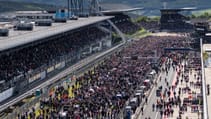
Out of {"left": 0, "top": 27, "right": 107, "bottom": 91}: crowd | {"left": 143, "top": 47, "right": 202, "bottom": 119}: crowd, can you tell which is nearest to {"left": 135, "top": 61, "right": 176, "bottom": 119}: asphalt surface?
{"left": 143, "top": 47, "right": 202, "bottom": 119}: crowd

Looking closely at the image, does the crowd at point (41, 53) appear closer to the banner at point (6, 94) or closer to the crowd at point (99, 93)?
the banner at point (6, 94)

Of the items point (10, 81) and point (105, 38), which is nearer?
point (10, 81)

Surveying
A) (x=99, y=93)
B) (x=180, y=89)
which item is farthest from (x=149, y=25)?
(x=99, y=93)

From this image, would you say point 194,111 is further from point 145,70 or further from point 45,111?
point 145,70

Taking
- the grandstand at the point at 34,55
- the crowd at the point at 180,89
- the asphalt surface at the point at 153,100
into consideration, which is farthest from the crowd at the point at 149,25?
the asphalt surface at the point at 153,100

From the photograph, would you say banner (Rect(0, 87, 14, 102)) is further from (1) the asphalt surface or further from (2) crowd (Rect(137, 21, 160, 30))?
(2) crowd (Rect(137, 21, 160, 30))

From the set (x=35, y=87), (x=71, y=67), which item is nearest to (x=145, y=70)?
(x=71, y=67)
